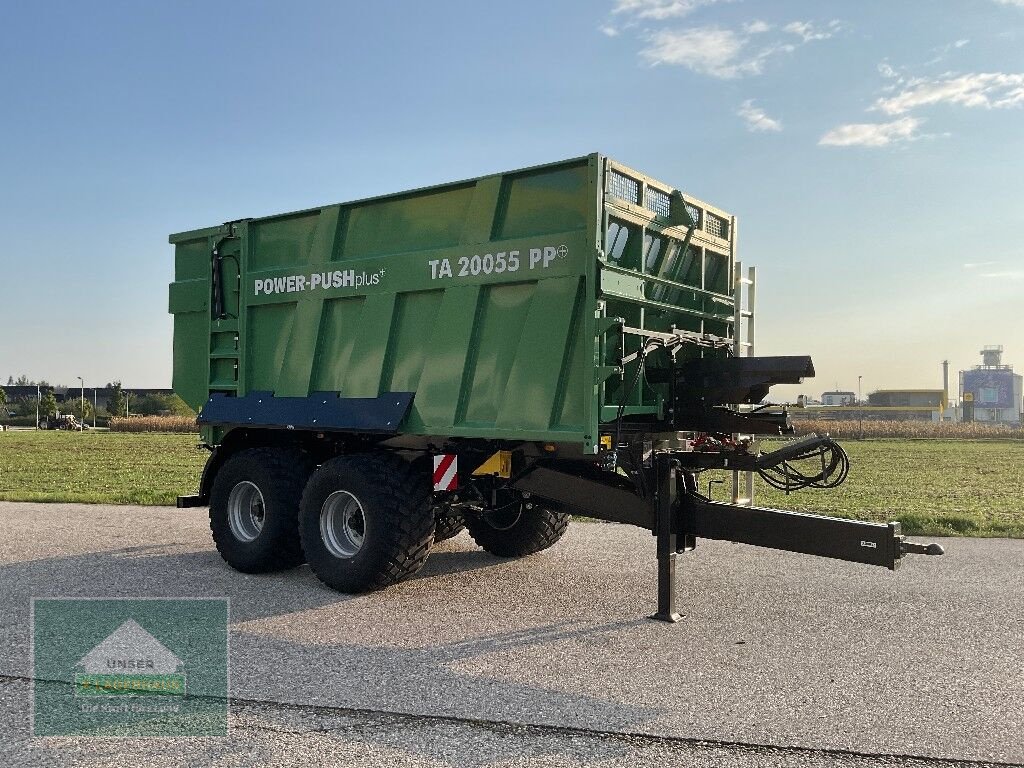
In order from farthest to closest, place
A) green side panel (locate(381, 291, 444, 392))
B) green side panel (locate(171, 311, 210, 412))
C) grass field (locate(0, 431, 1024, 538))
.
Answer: grass field (locate(0, 431, 1024, 538))
green side panel (locate(171, 311, 210, 412))
green side panel (locate(381, 291, 444, 392))

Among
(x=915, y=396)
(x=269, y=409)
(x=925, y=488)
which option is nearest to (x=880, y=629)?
(x=269, y=409)

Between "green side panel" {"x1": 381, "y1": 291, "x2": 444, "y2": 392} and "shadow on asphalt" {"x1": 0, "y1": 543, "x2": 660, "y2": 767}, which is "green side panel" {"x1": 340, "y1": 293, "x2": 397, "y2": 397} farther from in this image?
"shadow on asphalt" {"x1": 0, "y1": 543, "x2": 660, "y2": 767}

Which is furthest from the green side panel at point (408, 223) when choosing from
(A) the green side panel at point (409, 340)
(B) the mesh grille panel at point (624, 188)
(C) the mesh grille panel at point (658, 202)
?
A: (C) the mesh grille panel at point (658, 202)

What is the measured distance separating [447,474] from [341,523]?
114 centimetres

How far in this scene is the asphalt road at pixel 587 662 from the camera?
13.6ft

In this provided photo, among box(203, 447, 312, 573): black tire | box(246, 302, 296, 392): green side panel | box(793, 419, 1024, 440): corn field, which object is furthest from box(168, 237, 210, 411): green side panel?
box(793, 419, 1024, 440): corn field

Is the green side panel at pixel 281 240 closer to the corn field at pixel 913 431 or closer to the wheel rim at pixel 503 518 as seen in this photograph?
the wheel rim at pixel 503 518

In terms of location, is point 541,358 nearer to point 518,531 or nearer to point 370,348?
point 370,348

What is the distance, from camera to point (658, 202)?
7.20m

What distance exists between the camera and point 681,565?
8633 mm

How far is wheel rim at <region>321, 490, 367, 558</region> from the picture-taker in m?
7.57

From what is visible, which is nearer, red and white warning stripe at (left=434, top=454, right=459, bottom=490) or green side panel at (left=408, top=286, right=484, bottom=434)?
green side panel at (left=408, top=286, right=484, bottom=434)

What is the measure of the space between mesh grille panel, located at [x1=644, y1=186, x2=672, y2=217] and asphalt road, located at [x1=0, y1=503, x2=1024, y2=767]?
321cm

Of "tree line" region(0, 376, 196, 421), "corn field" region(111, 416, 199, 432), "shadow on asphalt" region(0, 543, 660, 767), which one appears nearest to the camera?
"shadow on asphalt" region(0, 543, 660, 767)
